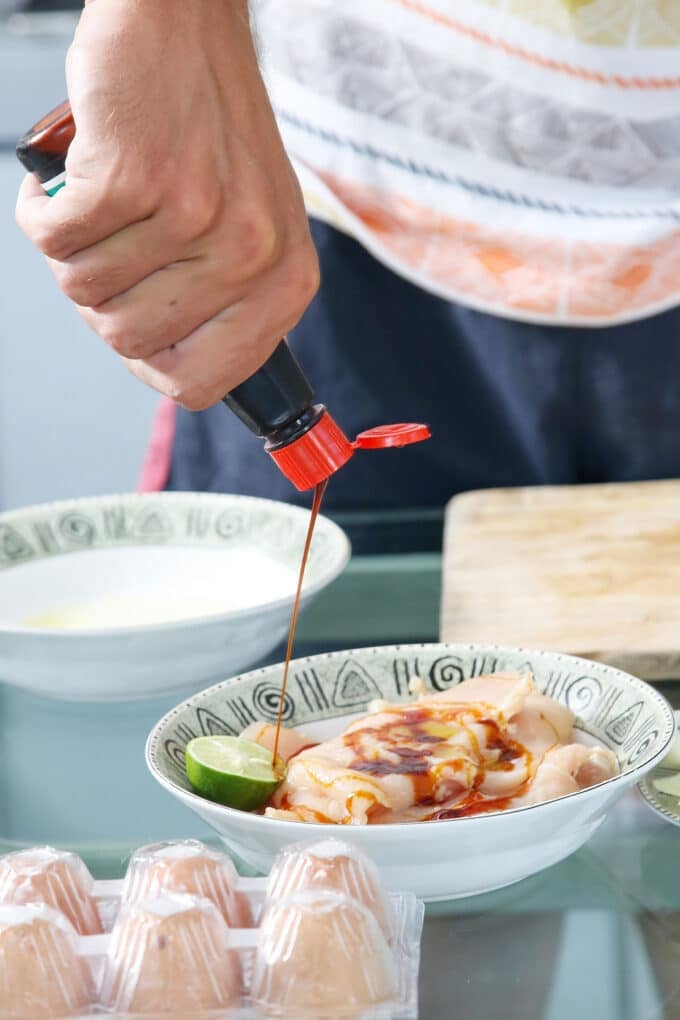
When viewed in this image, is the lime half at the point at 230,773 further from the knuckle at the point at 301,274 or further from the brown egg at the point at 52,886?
the knuckle at the point at 301,274

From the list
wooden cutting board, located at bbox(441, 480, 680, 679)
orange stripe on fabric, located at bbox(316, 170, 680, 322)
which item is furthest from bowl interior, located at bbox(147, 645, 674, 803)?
orange stripe on fabric, located at bbox(316, 170, 680, 322)

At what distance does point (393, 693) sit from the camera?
85 centimetres

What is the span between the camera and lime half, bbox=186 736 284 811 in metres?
0.68

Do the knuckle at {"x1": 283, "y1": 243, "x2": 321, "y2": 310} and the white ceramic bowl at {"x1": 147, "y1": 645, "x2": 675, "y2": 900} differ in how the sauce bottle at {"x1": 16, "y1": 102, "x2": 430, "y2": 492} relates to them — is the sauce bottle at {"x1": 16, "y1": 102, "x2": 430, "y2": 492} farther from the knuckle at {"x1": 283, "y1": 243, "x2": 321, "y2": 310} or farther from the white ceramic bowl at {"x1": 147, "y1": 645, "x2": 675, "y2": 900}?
the white ceramic bowl at {"x1": 147, "y1": 645, "x2": 675, "y2": 900}

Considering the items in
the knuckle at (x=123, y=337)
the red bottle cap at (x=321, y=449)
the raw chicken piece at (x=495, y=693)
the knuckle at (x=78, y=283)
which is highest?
the knuckle at (x=78, y=283)

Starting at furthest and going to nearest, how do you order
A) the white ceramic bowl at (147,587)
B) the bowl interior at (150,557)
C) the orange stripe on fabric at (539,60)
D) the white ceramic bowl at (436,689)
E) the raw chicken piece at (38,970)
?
the orange stripe on fabric at (539,60) < the bowl interior at (150,557) < the white ceramic bowl at (147,587) < the white ceramic bowl at (436,689) < the raw chicken piece at (38,970)

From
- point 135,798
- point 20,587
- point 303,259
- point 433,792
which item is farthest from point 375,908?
point 20,587

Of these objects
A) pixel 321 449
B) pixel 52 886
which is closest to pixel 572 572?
pixel 321 449

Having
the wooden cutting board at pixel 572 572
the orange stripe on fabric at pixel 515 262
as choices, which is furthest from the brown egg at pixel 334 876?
the orange stripe on fabric at pixel 515 262

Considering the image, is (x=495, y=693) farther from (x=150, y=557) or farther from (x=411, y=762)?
(x=150, y=557)

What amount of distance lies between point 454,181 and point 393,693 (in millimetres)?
517

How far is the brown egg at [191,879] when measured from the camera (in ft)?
1.82

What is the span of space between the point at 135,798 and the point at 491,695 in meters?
0.20

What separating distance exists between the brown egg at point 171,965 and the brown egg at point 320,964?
0.01 meters
